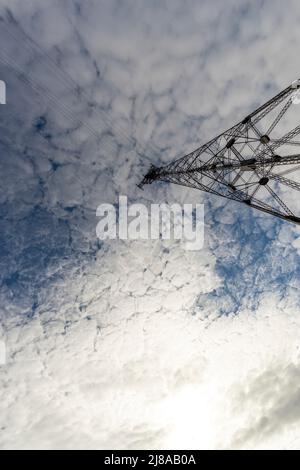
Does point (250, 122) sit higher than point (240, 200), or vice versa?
point (250, 122)

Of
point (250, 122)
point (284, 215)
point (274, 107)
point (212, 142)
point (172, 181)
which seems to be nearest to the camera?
point (284, 215)

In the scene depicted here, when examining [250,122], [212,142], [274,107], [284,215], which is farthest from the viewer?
[212,142]

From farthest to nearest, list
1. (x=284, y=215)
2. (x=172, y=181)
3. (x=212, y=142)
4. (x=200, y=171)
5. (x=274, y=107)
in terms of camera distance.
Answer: (x=172, y=181) → (x=200, y=171) → (x=212, y=142) → (x=274, y=107) → (x=284, y=215)

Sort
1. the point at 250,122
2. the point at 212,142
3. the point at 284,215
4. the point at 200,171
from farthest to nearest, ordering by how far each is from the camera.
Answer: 1. the point at 200,171
2. the point at 212,142
3. the point at 250,122
4. the point at 284,215

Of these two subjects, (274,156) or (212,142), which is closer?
(274,156)
